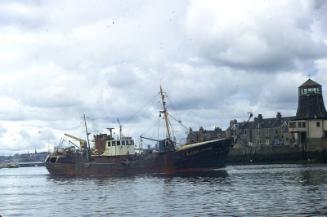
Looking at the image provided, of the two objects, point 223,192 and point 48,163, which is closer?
point 223,192

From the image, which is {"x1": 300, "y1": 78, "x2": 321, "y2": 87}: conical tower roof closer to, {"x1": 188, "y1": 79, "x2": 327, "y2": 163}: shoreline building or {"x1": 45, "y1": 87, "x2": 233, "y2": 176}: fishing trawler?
{"x1": 188, "y1": 79, "x2": 327, "y2": 163}: shoreline building

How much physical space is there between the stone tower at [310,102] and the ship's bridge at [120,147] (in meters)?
61.4

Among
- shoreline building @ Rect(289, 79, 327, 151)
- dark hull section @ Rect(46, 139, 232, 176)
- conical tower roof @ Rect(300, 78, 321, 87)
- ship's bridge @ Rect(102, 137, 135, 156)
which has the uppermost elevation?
conical tower roof @ Rect(300, 78, 321, 87)

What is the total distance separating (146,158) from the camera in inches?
4107

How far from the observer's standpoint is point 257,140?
190875 millimetres

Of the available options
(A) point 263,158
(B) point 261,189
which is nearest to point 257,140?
(A) point 263,158

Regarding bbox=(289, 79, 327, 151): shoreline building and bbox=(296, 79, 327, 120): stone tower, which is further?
bbox=(296, 79, 327, 120): stone tower

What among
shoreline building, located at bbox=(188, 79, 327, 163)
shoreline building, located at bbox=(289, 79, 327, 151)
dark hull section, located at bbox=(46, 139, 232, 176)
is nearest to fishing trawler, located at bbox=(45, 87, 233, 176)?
dark hull section, located at bbox=(46, 139, 232, 176)

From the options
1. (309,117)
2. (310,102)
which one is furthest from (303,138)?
(310,102)

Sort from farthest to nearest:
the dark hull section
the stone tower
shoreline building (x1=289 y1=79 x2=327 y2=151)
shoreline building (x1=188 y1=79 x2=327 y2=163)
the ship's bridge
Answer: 1. the stone tower
2. shoreline building (x1=289 y1=79 x2=327 y2=151)
3. shoreline building (x1=188 y1=79 x2=327 y2=163)
4. the ship's bridge
5. the dark hull section

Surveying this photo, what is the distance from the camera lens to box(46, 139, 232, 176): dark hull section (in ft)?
333

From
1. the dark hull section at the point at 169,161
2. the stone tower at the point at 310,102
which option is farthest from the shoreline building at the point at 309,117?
the dark hull section at the point at 169,161

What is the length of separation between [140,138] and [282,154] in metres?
50.9

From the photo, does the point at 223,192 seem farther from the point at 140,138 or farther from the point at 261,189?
the point at 140,138
